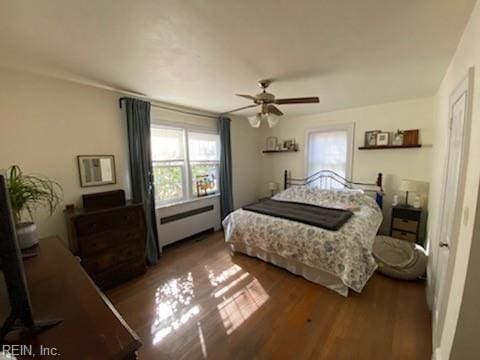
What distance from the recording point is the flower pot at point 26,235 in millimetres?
1566

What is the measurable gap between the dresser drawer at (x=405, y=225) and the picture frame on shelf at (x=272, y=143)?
274 centimetres

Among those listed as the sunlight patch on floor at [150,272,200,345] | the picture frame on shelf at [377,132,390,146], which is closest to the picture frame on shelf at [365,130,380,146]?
the picture frame on shelf at [377,132,390,146]

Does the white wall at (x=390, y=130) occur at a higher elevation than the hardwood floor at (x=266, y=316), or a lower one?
higher

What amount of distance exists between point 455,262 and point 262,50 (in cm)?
202

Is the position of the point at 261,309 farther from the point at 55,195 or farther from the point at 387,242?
the point at 55,195

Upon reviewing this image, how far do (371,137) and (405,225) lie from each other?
5.10ft

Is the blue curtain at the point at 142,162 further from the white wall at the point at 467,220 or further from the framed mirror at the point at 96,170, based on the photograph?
the white wall at the point at 467,220

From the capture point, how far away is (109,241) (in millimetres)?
2426

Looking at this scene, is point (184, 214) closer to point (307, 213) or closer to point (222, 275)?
point (222, 275)

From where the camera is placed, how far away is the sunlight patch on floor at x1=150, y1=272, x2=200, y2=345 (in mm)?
1872

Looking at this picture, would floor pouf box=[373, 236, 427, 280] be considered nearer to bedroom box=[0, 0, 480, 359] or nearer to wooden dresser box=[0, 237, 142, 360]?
bedroom box=[0, 0, 480, 359]

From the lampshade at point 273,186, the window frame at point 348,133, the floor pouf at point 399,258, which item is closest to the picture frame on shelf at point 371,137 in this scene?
the window frame at point 348,133

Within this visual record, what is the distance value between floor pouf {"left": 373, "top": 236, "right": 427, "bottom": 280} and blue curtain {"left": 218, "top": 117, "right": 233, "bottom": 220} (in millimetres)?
2636

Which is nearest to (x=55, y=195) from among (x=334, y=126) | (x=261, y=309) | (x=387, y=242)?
(x=261, y=309)
